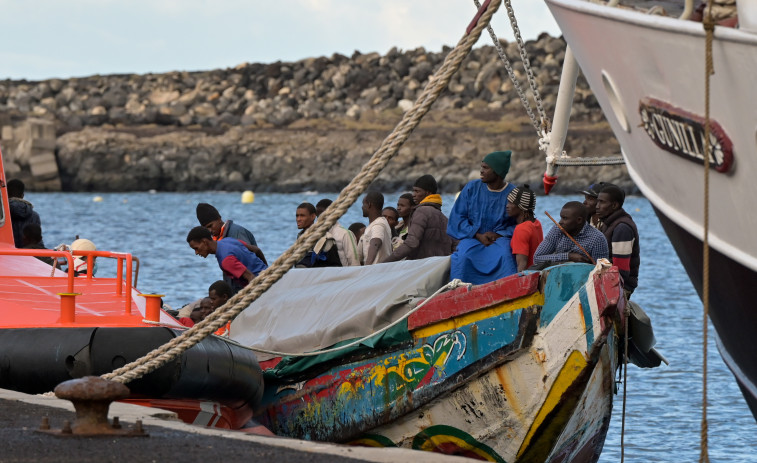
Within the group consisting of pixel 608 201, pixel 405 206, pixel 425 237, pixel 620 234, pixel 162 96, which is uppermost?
pixel 608 201

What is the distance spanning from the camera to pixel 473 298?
8336 mm

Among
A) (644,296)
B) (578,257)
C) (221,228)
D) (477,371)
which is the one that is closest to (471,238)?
(578,257)

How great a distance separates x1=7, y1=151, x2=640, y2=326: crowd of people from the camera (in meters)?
8.98

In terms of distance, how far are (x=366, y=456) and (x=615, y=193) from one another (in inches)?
186

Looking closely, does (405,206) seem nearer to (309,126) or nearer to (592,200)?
(592,200)

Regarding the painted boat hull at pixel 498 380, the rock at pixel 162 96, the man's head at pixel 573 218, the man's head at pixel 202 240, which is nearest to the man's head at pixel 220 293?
the man's head at pixel 202 240

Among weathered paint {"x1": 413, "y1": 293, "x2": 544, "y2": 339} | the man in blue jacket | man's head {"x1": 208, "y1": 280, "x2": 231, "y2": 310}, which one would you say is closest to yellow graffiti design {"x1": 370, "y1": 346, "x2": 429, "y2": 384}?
weathered paint {"x1": 413, "y1": 293, "x2": 544, "y2": 339}

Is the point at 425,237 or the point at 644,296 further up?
the point at 425,237

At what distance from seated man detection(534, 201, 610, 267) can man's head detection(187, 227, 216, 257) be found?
2784 millimetres

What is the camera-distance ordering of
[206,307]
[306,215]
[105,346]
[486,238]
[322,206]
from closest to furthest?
[105,346], [486,238], [206,307], [306,215], [322,206]

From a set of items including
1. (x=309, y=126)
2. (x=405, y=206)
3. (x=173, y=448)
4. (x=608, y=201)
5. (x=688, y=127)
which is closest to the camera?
(x=173, y=448)

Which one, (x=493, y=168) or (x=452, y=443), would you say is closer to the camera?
(x=452, y=443)

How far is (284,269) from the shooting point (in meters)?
7.18

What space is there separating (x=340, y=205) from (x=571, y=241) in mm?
2378
